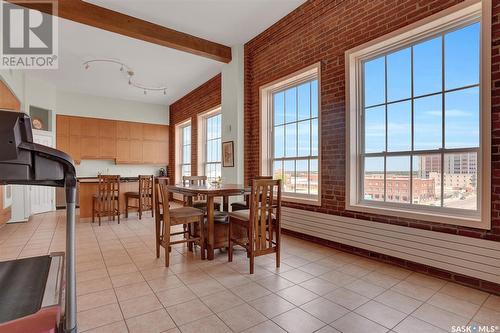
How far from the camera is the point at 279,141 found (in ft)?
15.6

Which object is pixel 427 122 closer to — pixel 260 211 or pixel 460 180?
pixel 460 180

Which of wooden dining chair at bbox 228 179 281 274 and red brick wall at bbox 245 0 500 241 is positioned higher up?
red brick wall at bbox 245 0 500 241

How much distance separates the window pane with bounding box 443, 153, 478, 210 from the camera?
2.50 meters

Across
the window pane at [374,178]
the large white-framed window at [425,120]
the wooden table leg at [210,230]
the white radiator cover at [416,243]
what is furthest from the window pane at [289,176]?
the wooden table leg at [210,230]

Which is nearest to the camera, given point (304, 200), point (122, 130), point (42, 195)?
point (304, 200)

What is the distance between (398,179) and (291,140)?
73.6 inches

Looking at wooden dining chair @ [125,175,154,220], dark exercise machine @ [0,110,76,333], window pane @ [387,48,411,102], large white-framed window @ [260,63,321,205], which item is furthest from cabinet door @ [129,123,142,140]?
window pane @ [387,48,411,102]

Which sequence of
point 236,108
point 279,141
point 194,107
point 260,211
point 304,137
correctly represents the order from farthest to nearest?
1. point 194,107
2. point 236,108
3. point 279,141
4. point 304,137
5. point 260,211

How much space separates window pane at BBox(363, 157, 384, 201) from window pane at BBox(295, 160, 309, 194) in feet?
3.29

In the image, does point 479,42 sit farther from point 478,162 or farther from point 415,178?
point 415,178

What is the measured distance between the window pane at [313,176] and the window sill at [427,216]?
73 centimetres

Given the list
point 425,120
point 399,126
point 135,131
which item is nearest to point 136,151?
point 135,131

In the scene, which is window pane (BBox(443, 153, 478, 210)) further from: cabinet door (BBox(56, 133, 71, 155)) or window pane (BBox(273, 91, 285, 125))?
cabinet door (BBox(56, 133, 71, 155))

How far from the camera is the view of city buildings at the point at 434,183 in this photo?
2.53m
